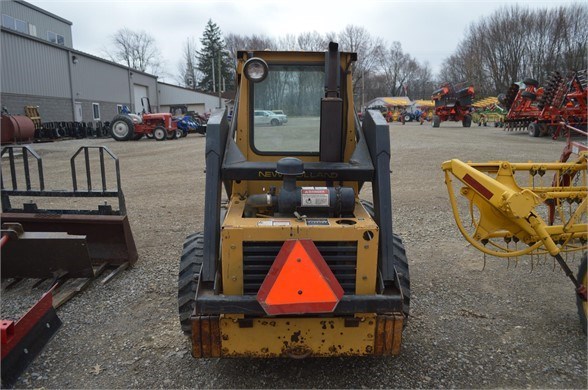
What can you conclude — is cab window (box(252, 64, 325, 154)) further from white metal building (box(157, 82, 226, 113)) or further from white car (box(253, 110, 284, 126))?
white metal building (box(157, 82, 226, 113))

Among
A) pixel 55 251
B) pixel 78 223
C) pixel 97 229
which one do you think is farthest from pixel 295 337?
pixel 78 223

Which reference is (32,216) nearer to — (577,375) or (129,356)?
(129,356)

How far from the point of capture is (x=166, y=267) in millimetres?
5227

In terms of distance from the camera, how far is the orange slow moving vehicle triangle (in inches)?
105

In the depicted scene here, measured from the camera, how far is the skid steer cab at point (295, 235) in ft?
9.12

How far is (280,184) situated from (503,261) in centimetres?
334

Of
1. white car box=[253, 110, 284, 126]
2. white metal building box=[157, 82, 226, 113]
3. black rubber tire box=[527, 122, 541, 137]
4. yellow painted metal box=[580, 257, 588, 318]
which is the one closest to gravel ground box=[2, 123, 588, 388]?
yellow painted metal box=[580, 257, 588, 318]

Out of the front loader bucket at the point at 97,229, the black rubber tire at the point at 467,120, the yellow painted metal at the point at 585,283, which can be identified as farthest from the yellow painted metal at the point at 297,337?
the black rubber tire at the point at 467,120

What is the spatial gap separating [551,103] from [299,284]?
22.8 meters

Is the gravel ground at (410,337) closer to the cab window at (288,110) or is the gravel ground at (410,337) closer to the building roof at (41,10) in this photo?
the cab window at (288,110)

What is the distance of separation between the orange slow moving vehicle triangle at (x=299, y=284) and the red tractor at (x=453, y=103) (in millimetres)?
31947

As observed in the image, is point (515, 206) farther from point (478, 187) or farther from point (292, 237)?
point (292, 237)

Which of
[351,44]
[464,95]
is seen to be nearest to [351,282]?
[464,95]

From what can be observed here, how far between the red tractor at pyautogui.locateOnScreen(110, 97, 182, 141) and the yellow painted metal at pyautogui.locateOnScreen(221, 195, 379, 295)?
22.7 meters
